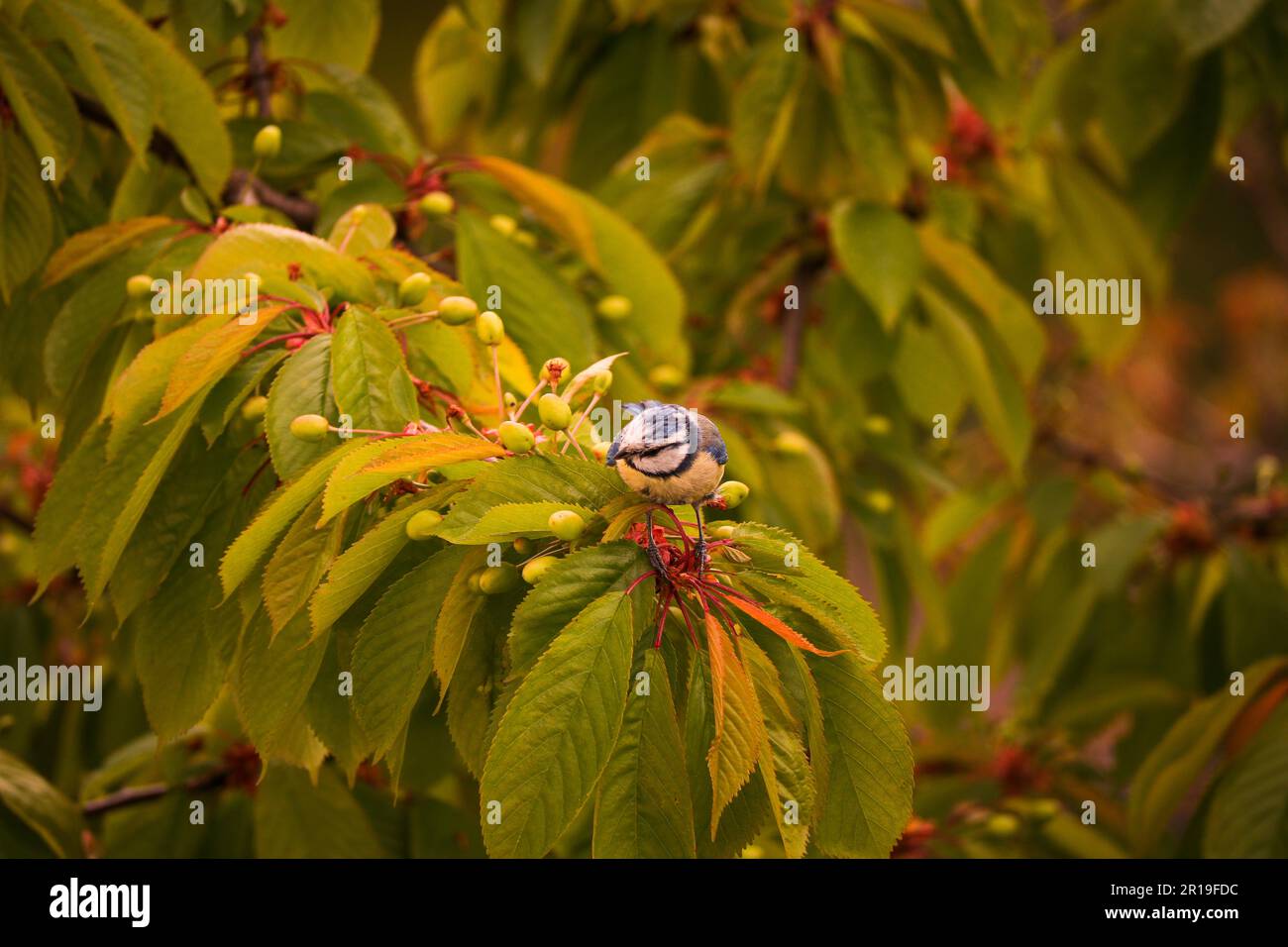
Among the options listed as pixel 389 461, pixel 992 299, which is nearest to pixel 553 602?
pixel 389 461

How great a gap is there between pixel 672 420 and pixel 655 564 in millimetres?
94

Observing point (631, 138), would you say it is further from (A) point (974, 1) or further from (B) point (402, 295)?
(B) point (402, 295)

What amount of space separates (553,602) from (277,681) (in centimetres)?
25

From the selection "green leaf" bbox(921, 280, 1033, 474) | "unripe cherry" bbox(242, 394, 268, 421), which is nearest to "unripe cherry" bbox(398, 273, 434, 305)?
"unripe cherry" bbox(242, 394, 268, 421)

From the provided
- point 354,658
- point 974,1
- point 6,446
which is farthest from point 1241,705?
point 6,446

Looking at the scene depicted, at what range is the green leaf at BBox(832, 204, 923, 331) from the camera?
5.77 ft

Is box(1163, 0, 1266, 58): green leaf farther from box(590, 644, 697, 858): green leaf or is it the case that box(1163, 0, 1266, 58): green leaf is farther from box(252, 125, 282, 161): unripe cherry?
box(590, 644, 697, 858): green leaf

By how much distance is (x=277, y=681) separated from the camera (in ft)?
2.97

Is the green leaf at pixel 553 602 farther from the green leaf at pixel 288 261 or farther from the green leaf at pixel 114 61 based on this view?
the green leaf at pixel 114 61

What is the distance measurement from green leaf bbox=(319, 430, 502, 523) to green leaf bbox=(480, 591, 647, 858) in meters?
0.15

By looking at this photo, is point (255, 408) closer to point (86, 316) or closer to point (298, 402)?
point (298, 402)

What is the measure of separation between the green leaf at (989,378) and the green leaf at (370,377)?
1118mm

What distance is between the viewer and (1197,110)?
2.05 metres

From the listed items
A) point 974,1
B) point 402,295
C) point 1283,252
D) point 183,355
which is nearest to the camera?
point 183,355
